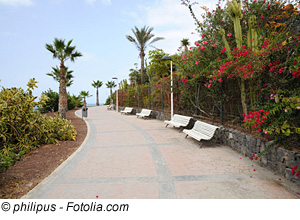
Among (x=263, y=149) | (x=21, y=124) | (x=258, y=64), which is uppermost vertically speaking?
(x=258, y=64)

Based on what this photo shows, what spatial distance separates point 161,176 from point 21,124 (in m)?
5.00

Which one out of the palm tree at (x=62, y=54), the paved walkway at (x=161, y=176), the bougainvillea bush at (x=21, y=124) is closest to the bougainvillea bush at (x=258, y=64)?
the paved walkway at (x=161, y=176)

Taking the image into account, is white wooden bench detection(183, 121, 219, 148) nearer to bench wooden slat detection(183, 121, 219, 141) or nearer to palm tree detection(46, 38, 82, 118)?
bench wooden slat detection(183, 121, 219, 141)

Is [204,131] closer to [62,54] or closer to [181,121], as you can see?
[181,121]

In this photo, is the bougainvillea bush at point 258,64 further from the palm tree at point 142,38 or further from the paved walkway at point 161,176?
the palm tree at point 142,38

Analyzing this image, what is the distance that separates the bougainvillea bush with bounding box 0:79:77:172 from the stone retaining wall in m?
6.15

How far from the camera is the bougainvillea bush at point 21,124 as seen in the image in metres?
5.96

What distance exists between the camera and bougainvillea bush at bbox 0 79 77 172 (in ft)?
19.5

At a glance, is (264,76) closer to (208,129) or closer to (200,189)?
(208,129)

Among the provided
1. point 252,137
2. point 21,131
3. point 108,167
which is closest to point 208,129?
point 252,137

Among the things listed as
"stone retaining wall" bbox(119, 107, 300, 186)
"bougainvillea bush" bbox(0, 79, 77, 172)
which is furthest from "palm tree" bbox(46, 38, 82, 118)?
"stone retaining wall" bbox(119, 107, 300, 186)

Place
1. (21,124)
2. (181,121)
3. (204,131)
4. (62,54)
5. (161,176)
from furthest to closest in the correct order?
1. (62,54)
2. (181,121)
3. (204,131)
4. (21,124)
5. (161,176)

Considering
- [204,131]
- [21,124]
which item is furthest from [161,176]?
[21,124]

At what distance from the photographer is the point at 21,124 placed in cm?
638
